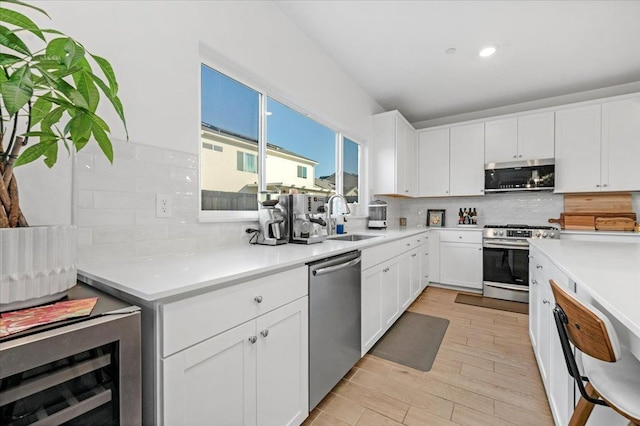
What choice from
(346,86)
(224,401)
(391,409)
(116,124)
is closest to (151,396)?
(224,401)

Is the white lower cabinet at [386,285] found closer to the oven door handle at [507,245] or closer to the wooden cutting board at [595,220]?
the oven door handle at [507,245]

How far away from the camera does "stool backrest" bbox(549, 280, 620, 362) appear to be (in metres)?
0.82

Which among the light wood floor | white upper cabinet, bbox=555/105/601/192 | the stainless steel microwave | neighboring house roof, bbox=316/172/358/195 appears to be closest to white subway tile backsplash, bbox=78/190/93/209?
the light wood floor

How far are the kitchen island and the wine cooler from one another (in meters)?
1.28

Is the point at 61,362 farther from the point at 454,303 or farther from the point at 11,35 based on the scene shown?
the point at 454,303

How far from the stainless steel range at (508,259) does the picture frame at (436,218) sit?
2.83ft

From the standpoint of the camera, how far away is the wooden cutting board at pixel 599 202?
353 centimetres

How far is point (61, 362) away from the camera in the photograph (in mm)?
698

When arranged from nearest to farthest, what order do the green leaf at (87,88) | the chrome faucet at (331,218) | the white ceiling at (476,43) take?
the green leaf at (87,88) → the white ceiling at (476,43) → the chrome faucet at (331,218)

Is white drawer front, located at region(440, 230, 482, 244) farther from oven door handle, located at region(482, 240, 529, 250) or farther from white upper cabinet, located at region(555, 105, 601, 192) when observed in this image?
white upper cabinet, located at region(555, 105, 601, 192)

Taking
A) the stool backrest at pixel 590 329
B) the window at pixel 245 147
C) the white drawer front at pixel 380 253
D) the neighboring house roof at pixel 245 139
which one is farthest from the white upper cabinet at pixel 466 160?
the stool backrest at pixel 590 329

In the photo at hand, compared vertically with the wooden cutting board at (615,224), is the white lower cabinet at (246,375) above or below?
below

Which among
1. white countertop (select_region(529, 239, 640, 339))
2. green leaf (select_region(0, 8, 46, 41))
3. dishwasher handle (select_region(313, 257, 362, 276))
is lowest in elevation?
dishwasher handle (select_region(313, 257, 362, 276))

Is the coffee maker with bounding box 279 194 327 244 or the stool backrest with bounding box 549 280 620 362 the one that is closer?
the stool backrest with bounding box 549 280 620 362
